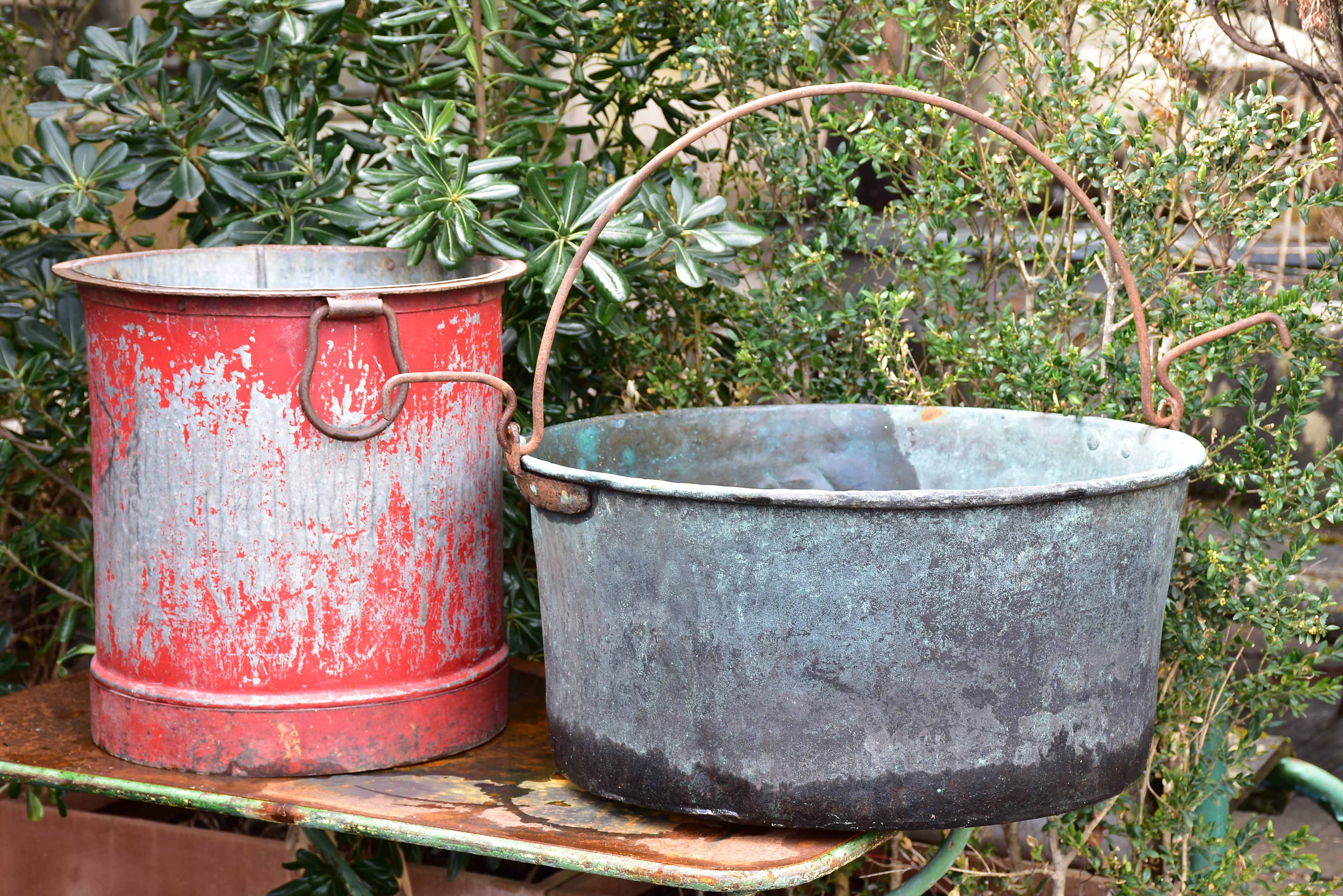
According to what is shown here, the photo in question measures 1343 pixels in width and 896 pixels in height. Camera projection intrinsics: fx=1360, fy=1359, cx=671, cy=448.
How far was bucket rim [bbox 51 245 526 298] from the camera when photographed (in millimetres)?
1723

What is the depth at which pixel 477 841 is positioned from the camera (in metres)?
1.61

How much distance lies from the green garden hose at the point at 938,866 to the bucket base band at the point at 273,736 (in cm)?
67

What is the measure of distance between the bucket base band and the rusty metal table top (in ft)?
0.06

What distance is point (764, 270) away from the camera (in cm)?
254

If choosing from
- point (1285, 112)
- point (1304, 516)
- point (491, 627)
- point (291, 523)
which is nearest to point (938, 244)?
point (1285, 112)

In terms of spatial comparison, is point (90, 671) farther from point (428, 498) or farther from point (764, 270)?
point (764, 270)

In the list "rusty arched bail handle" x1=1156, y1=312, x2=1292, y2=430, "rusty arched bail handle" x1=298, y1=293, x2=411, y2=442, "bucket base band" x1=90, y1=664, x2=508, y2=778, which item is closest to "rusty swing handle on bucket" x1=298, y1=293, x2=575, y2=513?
"rusty arched bail handle" x1=298, y1=293, x2=411, y2=442

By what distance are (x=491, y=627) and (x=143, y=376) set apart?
0.60 metres

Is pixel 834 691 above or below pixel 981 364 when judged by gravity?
below

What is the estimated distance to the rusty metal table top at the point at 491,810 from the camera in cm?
153

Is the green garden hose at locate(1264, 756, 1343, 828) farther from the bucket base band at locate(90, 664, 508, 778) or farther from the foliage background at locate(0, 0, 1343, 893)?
the bucket base band at locate(90, 664, 508, 778)

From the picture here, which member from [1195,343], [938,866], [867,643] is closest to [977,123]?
[1195,343]

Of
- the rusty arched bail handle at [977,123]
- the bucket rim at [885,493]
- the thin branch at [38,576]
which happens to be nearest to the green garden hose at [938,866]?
the bucket rim at [885,493]

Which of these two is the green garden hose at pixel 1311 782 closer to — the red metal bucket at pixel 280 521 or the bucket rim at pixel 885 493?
the bucket rim at pixel 885 493
